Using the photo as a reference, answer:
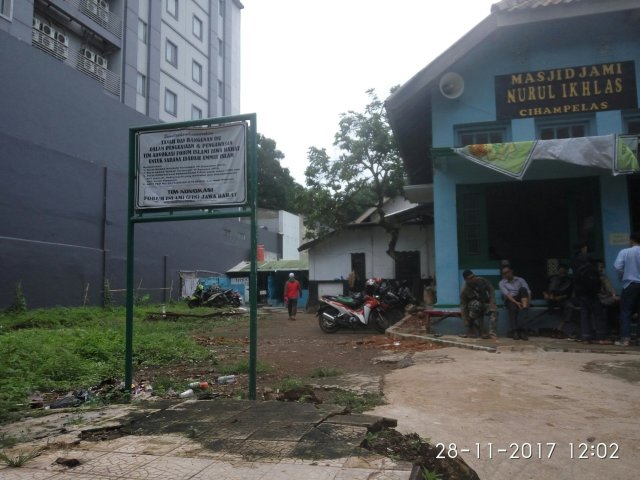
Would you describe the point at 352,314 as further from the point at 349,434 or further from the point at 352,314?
the point at 349,434

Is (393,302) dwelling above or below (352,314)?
above

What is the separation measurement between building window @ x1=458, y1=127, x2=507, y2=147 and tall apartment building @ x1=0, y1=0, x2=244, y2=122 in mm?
16273

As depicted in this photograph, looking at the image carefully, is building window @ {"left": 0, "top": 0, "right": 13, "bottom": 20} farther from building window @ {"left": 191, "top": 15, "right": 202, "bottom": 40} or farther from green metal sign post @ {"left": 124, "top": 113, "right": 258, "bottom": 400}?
green metal sign post @ {"left": 124, "top": 113, "right": 258, "bottom": 400}

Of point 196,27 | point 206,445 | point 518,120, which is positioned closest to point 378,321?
point 518,120

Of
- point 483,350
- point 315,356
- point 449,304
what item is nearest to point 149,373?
point 315,356

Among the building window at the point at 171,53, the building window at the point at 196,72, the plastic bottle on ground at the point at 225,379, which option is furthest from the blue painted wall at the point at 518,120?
the building window at the point at 196,72

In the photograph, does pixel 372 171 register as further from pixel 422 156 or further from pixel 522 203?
pixel 522 203

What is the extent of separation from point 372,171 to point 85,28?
46.5ft

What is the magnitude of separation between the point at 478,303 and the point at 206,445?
24.0 feet

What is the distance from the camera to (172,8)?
3017 cm

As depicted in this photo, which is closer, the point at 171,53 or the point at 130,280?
the point at 130,280

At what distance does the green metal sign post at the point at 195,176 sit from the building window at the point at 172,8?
28131 mm

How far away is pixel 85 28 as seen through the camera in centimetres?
2264
